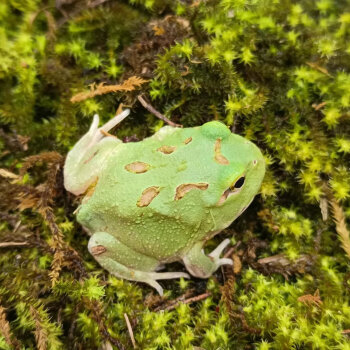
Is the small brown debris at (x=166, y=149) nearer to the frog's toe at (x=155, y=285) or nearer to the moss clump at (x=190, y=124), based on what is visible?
the moss clump at (x=190, y=124)

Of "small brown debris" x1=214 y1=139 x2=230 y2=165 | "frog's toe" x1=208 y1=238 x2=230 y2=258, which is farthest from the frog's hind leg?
"small brown debris" x1=214 y1=139 x2=230 y2=165

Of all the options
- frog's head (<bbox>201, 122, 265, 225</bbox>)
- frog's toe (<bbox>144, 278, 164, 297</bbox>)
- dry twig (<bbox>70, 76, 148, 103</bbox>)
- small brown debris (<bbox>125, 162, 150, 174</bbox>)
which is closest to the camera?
frog's head (<bbox>201, 122, 265, 225</bbox>)

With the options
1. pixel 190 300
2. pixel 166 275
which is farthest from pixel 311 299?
pixel 166 275

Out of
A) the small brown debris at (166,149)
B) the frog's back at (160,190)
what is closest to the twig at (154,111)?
the frog's back at (160,190)

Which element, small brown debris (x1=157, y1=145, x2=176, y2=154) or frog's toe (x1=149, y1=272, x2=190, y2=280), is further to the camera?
frog's toe (x1=149, y1=272, x2=190, y2=280)

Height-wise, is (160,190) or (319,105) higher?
(319,105)

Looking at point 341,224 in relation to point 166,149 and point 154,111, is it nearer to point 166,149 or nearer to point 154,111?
point 166,149

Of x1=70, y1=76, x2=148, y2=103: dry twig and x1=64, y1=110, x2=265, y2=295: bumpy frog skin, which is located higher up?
x1=70, y1=76, x2=148, y2=103: dry twig

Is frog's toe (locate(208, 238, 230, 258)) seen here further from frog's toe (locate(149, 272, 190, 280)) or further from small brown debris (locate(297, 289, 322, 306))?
small brown debris (locate(297, 289, 322, 306))
